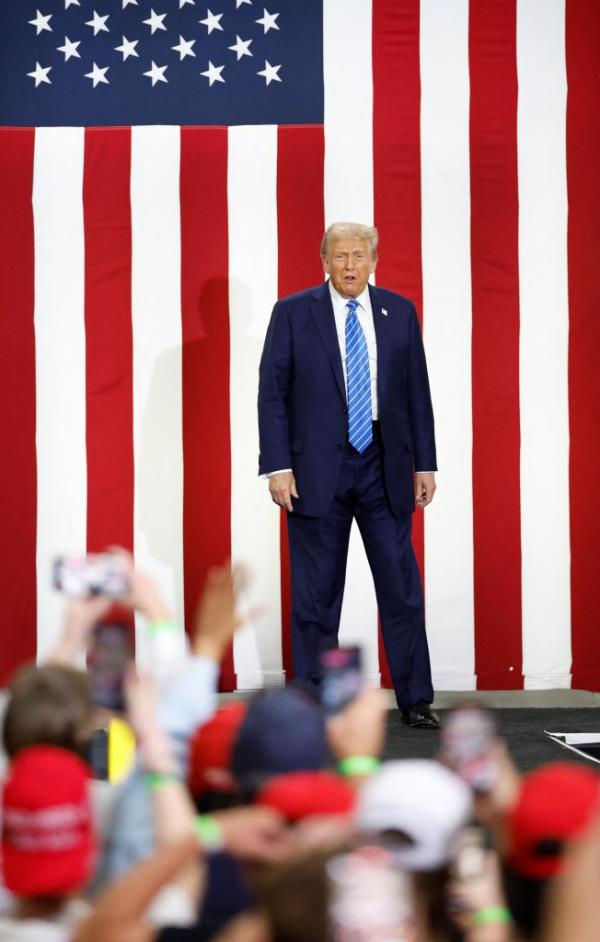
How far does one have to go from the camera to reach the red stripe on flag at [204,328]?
475 centimetres

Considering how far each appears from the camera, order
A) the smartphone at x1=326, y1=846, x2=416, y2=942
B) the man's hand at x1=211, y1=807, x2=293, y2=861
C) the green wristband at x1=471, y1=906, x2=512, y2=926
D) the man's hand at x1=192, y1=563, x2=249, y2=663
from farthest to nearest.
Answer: the man's hand at x1=192, y1=563, x2=249, y2=663 < the green wristband at x1=471, y1=906, x2=512, y2=926 < the man's hand at x1=211, y1=807, x2=293, y2=861 < the smartphone at x1=326, y1=846, x2=416, y2=942

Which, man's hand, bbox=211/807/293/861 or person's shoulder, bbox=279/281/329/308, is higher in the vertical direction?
person's shoulder, bbox=279/281/329/308

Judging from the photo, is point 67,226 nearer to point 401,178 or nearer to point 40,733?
point 401,178

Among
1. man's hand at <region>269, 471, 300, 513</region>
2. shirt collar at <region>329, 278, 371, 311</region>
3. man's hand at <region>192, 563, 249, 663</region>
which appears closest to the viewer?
man's hand at <region>192, 563, 249, 663</region>

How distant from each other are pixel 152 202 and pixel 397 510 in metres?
1.33

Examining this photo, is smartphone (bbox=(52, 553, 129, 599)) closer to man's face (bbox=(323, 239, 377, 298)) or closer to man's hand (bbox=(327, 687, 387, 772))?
man's hand (bbox=(327, 687, 387, 772))

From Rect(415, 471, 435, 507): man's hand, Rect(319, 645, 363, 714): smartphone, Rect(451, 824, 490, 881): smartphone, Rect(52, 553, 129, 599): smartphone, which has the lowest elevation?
Rect(451, 824, 490, 881): smartphone

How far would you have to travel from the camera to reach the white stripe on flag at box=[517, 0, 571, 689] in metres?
4.78

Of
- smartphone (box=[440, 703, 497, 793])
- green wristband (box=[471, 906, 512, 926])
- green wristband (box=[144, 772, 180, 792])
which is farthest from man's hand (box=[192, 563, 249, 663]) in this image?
green wristband (box=[471, 906, 512, 926])

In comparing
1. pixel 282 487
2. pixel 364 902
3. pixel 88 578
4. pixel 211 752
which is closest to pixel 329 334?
pixel 282 487

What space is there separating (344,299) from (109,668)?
8.94 ft

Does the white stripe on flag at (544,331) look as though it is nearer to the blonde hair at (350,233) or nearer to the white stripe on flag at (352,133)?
the white stripe on flag at (352,133)

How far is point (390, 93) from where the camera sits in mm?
4762

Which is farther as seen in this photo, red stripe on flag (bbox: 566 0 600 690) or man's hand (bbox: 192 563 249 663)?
red stripe on flag (bbox: 566 0 600 690)
